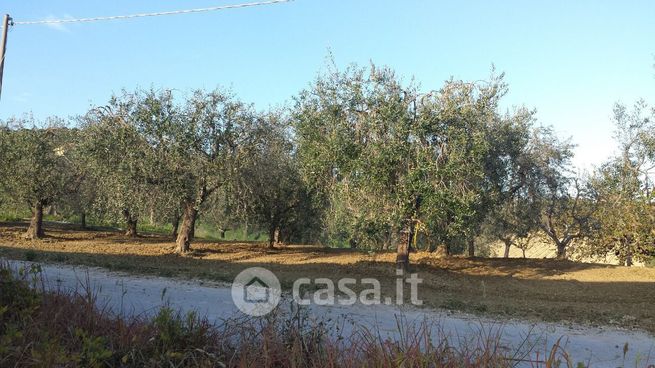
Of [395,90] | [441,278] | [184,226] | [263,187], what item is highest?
[395,90]

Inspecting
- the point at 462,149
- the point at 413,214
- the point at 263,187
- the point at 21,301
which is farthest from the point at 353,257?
the point at 21,301

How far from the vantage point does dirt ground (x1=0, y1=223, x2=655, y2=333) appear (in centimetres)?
1175

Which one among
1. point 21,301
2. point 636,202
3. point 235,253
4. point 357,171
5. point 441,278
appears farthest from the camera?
point 235,253

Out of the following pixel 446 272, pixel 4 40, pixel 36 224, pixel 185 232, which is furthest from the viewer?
pixel 36 224

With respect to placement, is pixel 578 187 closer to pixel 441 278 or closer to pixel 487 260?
pixel 487 260

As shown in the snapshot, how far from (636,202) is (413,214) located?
606 centimetres

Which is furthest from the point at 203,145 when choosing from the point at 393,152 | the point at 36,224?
the point at 36,224

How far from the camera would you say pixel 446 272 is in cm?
1898

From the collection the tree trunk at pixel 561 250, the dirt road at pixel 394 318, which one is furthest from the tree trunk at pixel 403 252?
the tree trunk at pixel 561 250

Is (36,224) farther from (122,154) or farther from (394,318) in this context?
(394,318)

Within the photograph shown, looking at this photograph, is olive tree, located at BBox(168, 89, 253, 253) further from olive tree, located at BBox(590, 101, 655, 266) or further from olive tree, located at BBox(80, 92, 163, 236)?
olive tree, located at BBox(590, 101, 655, 266)

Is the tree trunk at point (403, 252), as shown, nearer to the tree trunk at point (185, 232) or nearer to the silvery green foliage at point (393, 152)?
the silvery green foliage at point (393, 152)

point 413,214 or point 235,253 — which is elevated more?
point 413,214

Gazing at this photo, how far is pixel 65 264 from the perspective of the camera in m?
13.5
